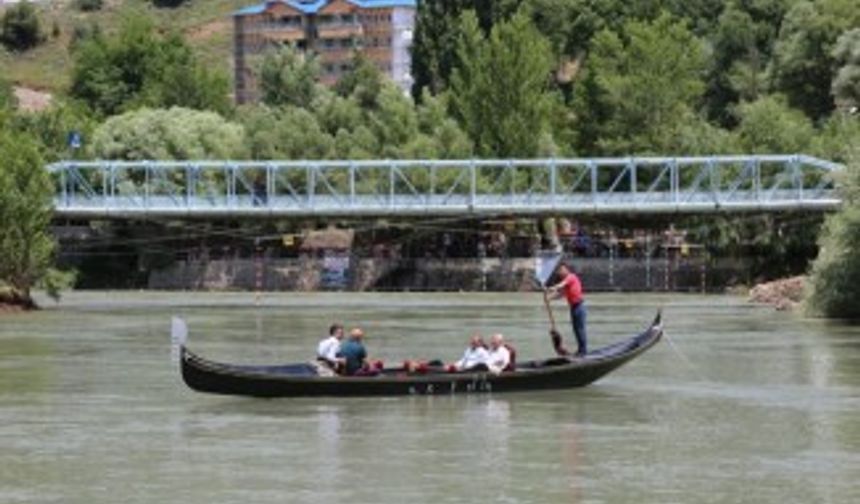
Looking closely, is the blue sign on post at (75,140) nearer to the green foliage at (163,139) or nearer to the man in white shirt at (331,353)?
the green foliage at (163,139)

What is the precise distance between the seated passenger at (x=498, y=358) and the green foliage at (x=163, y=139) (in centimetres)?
9611

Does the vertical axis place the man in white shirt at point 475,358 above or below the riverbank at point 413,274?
above

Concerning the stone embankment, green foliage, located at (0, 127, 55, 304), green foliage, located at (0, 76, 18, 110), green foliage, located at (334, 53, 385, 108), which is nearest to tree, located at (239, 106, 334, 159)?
green foliage, located at (334, 53, 385, 108)

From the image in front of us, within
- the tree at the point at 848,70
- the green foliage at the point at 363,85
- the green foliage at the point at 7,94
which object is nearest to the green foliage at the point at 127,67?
the green foliage at the point at 7,94

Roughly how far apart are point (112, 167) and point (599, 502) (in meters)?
103

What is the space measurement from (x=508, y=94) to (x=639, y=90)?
7.71 metres

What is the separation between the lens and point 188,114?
5994 inches

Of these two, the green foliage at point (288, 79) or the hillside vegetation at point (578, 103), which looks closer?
the hillside vegetation at point (578, 103)

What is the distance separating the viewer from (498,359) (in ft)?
167

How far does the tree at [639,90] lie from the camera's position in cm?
13712

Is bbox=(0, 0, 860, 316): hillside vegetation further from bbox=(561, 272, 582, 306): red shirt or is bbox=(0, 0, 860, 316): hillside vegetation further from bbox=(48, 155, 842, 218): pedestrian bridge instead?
bbox=(561, 272, 582, 306): red shirt

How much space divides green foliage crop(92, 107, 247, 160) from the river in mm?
73530

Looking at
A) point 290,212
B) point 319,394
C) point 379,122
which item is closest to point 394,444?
point 319,394

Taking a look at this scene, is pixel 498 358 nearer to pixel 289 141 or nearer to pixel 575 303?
pixel 575 303
